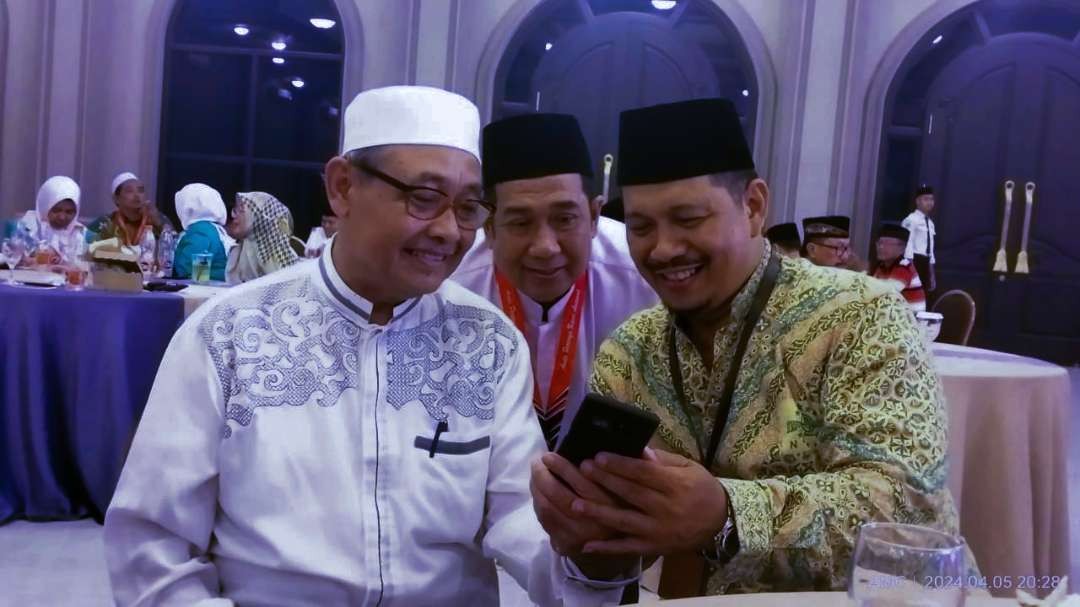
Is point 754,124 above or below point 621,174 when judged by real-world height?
above

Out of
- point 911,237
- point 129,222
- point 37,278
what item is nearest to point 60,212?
point 129,222

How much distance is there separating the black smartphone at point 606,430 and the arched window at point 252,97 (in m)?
8.66

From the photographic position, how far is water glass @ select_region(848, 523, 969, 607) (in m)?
0.86

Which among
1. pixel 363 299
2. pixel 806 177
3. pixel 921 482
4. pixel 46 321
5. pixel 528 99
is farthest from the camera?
pixel 528 99

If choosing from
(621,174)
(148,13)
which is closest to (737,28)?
(148,13)

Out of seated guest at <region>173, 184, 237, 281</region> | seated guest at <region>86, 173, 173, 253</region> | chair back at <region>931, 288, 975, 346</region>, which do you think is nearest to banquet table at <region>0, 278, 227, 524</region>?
seated guest at <region>173, 184, 237, 281</region>

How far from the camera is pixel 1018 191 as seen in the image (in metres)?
9.27

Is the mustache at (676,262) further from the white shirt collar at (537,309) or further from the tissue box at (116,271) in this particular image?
the tissue box at (116,271)

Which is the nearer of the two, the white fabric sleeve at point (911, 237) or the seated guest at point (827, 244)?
the seated guest at point (827, 244)

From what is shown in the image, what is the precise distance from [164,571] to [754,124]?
8.21 metres

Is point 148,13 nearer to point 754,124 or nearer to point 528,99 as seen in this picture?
point 528,99

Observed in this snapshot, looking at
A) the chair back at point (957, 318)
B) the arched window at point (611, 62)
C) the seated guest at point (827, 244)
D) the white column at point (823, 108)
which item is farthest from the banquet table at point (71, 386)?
the white column at point (823, 108)

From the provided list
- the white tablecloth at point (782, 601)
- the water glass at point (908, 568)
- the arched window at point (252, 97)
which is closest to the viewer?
the water glass at point (908, 568)

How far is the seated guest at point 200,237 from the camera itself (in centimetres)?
491
